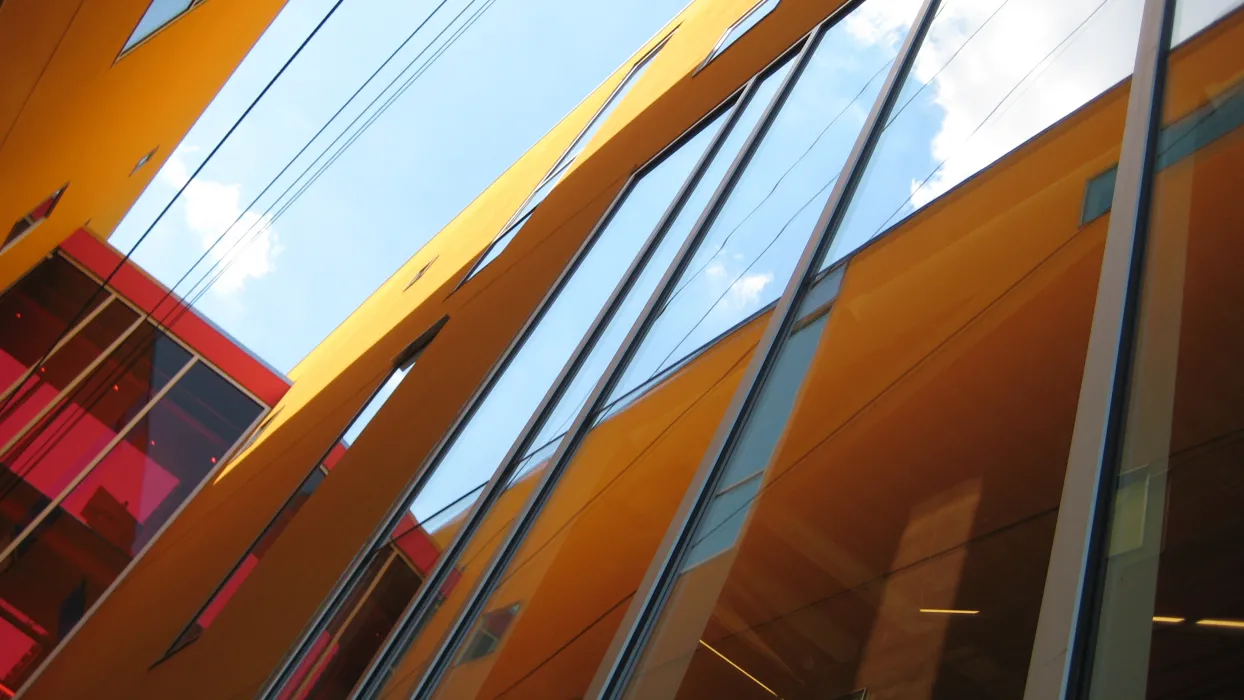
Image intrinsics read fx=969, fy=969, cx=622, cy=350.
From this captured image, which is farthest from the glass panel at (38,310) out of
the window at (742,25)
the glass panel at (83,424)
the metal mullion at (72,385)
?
the window at (742,25)

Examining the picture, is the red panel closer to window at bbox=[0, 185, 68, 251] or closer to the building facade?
window at bbox=[0, 185, 68, 251]

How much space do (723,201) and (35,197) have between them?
6746 mm

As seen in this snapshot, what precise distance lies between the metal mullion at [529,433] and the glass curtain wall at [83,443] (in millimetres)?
7087

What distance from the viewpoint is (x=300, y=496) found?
679cm

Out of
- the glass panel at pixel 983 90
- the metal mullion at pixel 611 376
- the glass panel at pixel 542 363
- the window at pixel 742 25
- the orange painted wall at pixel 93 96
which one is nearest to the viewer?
the glass panel at pixel 983 90

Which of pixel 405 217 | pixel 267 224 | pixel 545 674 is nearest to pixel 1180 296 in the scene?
pixel 545 674

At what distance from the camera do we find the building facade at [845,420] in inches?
62.4

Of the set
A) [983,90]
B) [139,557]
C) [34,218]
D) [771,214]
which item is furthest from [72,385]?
[983,90]

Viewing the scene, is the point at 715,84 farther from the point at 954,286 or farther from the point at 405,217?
the point at 405,217

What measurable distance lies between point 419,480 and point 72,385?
8.49 metres

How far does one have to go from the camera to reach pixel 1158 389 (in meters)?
1.60

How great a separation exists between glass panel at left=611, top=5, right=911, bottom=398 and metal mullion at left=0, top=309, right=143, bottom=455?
9704 millimetres

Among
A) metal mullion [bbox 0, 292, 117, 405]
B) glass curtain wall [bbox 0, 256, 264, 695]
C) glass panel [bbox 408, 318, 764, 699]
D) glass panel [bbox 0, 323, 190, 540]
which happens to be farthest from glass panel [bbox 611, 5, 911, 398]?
metal mullion [bbox 0, 292, 117, 405]

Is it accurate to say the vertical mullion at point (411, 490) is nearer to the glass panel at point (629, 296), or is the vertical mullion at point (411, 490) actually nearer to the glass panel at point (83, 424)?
the glass panel at point (629, 296)
